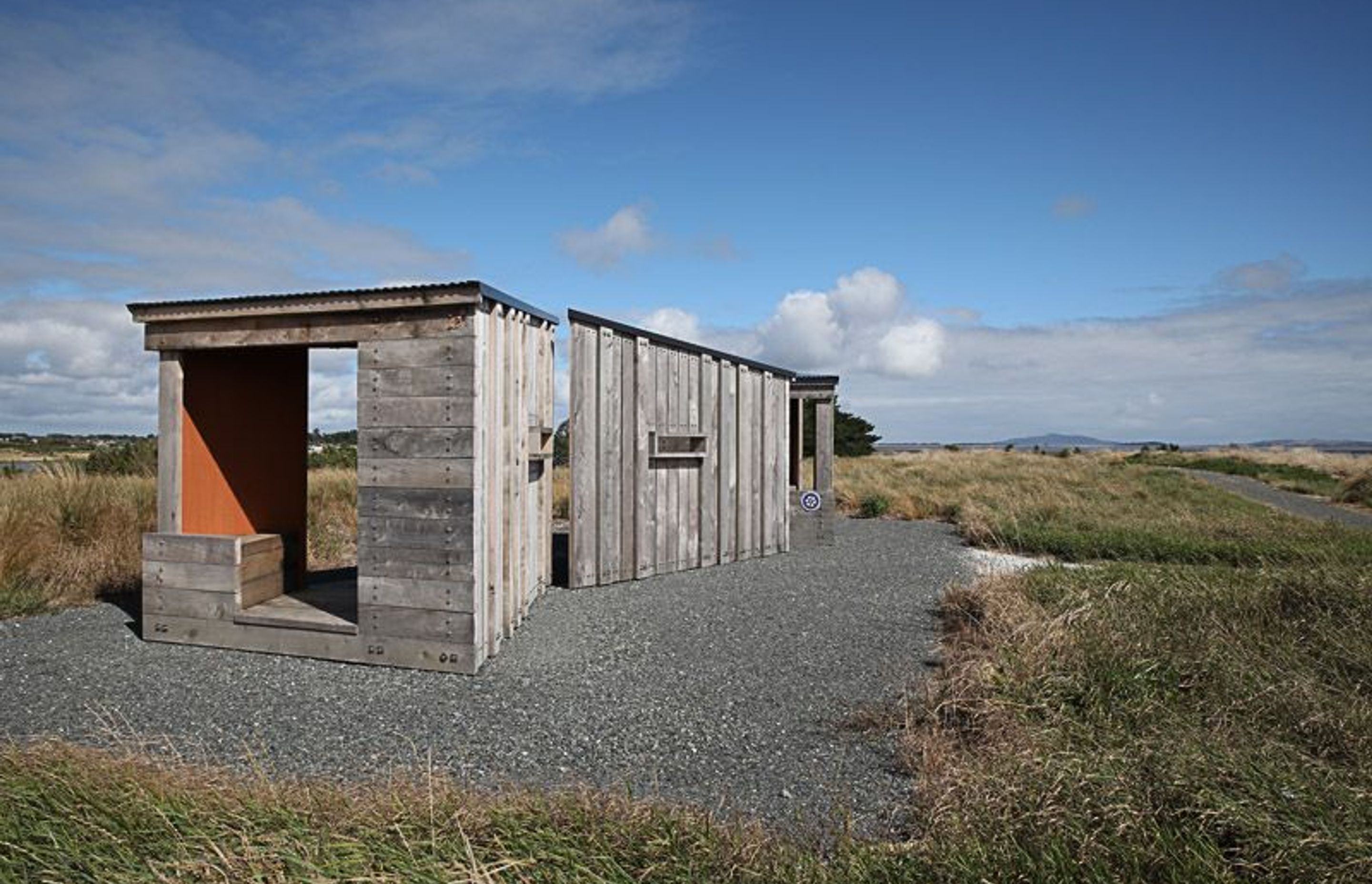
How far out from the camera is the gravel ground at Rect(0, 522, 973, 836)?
3.97 m

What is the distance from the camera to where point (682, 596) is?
27.7 ft

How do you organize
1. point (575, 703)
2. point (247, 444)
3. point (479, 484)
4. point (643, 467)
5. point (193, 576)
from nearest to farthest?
1. point (575, 703)
2. point (479, 484)
3. point (193, 576)
4. point (247, 444)
5. point (643, 467)

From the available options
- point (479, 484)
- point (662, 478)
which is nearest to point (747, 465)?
point (662, 478)

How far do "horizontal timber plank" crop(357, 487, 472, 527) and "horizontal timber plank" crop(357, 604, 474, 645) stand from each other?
0.65m

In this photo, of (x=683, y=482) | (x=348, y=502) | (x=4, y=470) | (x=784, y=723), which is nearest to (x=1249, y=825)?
(x=784, y=723)

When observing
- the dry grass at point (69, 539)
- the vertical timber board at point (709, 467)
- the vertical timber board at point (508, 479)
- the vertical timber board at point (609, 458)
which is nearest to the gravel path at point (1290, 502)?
the vertical timber board at point (709, 467)

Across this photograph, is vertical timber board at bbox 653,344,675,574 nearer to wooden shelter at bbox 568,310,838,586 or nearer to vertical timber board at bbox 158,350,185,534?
wooden shelter at bbox 568,310,838,586

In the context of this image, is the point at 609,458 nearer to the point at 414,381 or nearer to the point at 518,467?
the point at 518,467

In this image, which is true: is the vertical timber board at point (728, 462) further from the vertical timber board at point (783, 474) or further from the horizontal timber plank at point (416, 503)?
the horizontal timber plank at point (416, 503)

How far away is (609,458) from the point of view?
920 centimetres

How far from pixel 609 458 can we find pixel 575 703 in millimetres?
4364

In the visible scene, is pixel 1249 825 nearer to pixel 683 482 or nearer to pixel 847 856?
pixel 847 856

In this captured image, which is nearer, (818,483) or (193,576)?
(193,576)

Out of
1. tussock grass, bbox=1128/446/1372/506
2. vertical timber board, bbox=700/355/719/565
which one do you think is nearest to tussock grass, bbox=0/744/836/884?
vertical timber board, bbox=700/355/719/565
